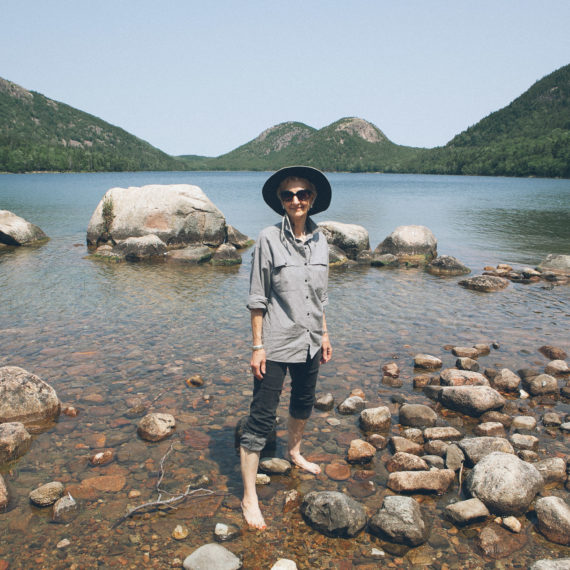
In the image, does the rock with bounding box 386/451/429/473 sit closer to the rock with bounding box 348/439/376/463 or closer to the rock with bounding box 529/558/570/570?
the rock with bounding box 348/439/376/463

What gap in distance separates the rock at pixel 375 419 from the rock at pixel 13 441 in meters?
4.01

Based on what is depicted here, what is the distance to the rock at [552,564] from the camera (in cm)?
327

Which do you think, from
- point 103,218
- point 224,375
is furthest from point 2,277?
point 224,375

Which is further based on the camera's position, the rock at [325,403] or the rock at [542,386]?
the rock at [542,386]

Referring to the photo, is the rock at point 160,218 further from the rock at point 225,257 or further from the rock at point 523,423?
the rock at point 523,423

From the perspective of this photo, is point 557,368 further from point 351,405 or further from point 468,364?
point 351,405

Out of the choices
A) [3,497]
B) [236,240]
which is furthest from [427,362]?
[236,240]

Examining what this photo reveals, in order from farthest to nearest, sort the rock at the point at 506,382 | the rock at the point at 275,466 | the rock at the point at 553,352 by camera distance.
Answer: the rock at the point at 553,352 → the rock at the point at 506,382 → the rock at the point at 275,466

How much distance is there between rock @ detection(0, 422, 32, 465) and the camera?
15.7 ft

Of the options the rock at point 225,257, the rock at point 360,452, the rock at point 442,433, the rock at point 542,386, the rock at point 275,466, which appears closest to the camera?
the rock at point 275,466

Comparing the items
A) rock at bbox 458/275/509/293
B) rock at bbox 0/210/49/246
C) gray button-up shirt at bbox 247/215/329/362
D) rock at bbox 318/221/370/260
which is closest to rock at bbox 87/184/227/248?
rock at bbox 0/210/49/246

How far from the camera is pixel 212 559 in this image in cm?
343

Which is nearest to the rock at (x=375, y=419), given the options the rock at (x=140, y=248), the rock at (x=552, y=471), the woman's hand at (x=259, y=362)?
the rock at (x=552, y=471)

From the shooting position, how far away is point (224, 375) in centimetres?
711
